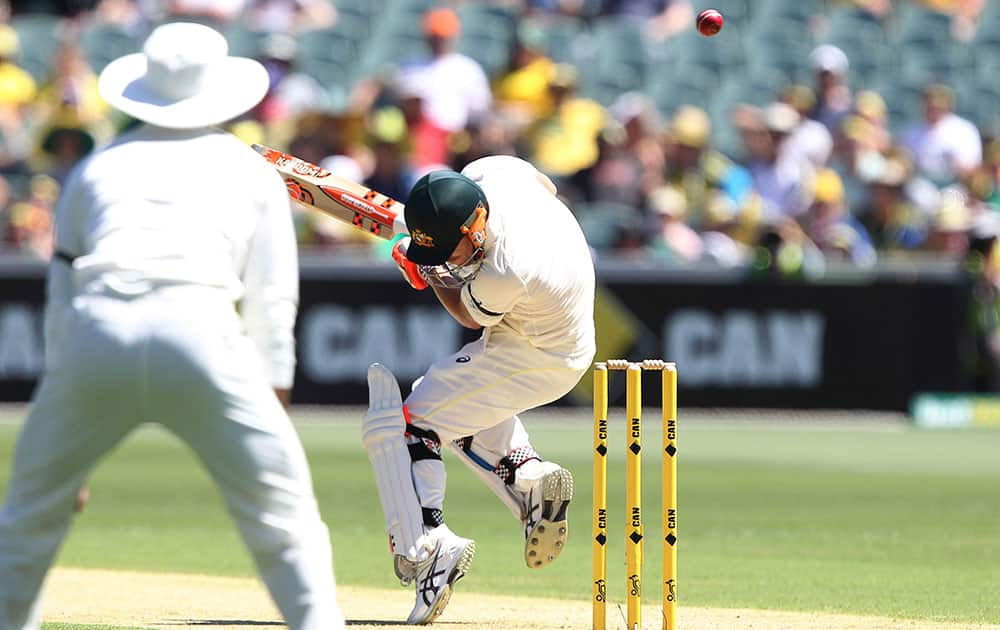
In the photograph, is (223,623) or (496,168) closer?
(223,623)

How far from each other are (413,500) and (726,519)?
3.80 m

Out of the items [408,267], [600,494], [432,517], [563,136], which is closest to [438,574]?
[432,517]

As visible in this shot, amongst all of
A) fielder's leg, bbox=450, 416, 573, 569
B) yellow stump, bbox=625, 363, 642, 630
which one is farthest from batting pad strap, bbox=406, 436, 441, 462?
yellow stump, bbox=625, 363, 642, 630

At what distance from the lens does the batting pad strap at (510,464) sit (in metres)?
7.18

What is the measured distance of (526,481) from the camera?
23.4ft

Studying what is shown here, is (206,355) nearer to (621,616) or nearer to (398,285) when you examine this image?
(621,616)

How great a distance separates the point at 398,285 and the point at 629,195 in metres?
2.19

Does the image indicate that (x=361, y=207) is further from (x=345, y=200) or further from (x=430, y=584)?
(x=430, y=584)

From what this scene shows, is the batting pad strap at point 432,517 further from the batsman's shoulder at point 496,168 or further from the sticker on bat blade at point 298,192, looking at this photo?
the sticker on bat blade at point 298,192

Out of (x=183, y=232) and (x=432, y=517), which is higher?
(x=183, y=232)

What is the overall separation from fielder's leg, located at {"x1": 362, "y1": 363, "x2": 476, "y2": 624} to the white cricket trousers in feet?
6.53

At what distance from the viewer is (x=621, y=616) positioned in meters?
6.86

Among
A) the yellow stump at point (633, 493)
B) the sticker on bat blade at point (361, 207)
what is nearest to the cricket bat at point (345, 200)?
the sticker on bat blade at point (361, 207)

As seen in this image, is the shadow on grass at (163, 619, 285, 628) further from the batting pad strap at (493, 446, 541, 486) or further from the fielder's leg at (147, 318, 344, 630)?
the fielder's leg at (147, 318, 344, 630)
